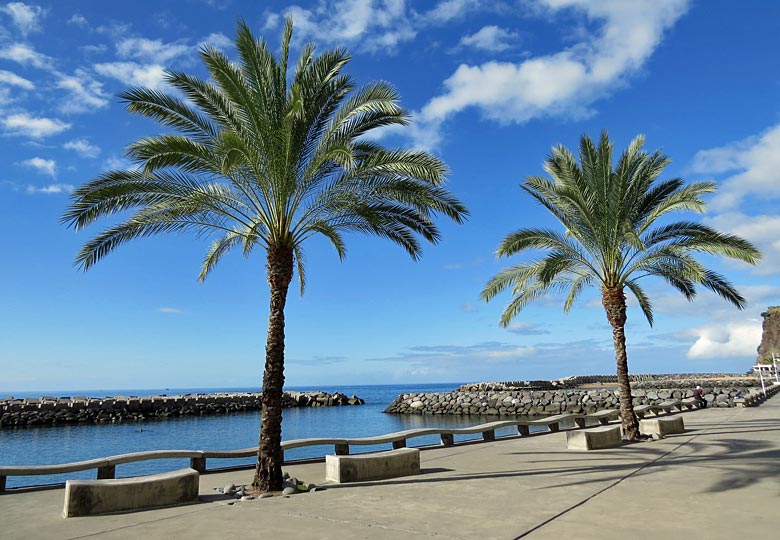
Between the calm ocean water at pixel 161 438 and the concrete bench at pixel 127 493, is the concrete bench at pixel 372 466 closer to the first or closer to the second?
the concrete bench at pixel 127 493

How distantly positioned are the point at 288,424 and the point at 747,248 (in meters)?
37.3

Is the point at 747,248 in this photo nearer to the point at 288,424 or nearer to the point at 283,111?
the point at 283,111

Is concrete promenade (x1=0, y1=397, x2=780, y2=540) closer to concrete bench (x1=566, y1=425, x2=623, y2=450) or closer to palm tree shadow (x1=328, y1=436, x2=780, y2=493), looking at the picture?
palm tree shadow (x1=328, y1=436, x2=780, y2=493)

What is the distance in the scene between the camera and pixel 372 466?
398 inches

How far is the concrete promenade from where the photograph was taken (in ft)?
21.0

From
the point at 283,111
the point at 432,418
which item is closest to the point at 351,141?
the point at 283,111

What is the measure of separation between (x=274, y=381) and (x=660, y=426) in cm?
1262

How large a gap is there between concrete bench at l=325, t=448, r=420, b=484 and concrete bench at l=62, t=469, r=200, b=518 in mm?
2522

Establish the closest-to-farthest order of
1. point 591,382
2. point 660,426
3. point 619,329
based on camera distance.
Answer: point 660,426, point 619,329, point 591,382

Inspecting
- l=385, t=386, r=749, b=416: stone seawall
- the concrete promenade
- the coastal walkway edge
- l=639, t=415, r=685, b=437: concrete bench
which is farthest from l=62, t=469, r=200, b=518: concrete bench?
l=385, t=386, r=749, b=416: stone seawall

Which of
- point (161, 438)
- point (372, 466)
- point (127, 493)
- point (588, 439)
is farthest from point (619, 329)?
point (161, 438)

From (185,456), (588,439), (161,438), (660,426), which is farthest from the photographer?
(161,438)

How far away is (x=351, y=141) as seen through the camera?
37.1ft

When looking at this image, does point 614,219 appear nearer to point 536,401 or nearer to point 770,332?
point 536,401
